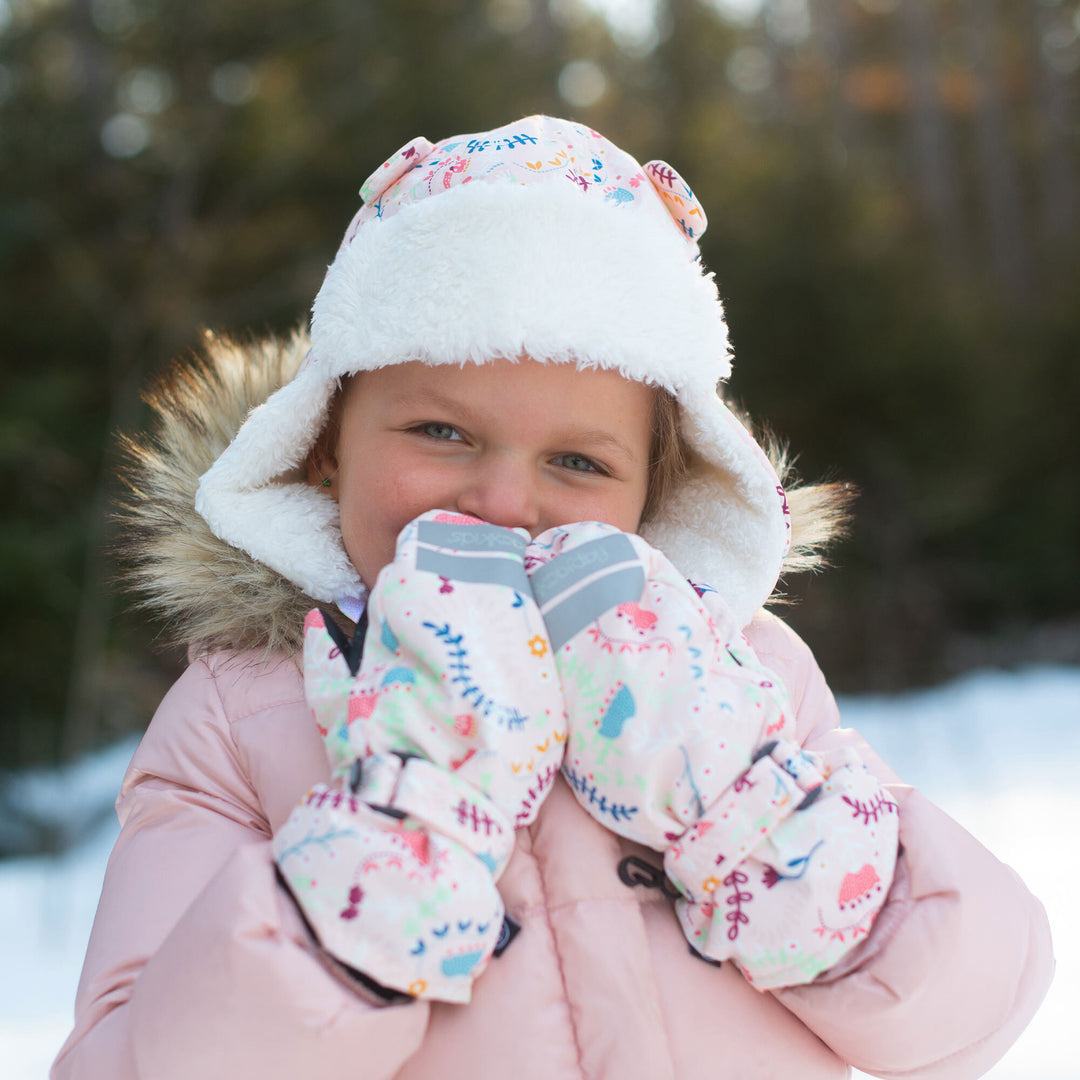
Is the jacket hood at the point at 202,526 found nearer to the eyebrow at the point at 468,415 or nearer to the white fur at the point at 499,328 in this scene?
the white fur at the point at 499,328

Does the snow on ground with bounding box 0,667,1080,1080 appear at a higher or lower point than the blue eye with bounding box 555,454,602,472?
lower

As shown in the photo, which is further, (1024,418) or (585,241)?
(1024,418)

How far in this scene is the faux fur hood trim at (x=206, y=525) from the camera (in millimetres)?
1410

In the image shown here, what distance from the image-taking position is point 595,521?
4.46 feet

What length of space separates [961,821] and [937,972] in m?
3.05

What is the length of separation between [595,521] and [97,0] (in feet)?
17.7

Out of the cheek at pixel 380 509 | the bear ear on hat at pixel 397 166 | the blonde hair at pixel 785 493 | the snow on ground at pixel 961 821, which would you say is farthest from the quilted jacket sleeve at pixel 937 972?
the snow on ground at pixel 961 821

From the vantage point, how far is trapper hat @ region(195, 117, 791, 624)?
4.36 ft

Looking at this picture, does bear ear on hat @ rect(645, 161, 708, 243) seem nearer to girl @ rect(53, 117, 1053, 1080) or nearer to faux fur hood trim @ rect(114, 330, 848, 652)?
girl @ rect(53, 117, 1053, 1080)

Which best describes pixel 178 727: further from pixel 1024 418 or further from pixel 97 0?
pixel 1024 418

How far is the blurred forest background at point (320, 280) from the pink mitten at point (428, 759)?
2424 mm

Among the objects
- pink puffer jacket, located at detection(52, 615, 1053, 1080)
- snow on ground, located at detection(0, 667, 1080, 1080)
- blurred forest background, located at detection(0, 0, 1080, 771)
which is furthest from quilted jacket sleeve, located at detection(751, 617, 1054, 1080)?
blurred forest background, located at detection(0, 0, 1080, 771)

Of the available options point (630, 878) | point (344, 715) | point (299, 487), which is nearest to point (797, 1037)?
point (630, 878)

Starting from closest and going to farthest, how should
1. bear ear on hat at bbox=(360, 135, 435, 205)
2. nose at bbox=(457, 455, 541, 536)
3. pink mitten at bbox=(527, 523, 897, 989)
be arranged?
pink mitten at bbox=(527, 523, 897, 989)
nose at bbox=(457, 455, 541, 536)
bear ear on hat at bbox=(360, 135, 435, 205)
